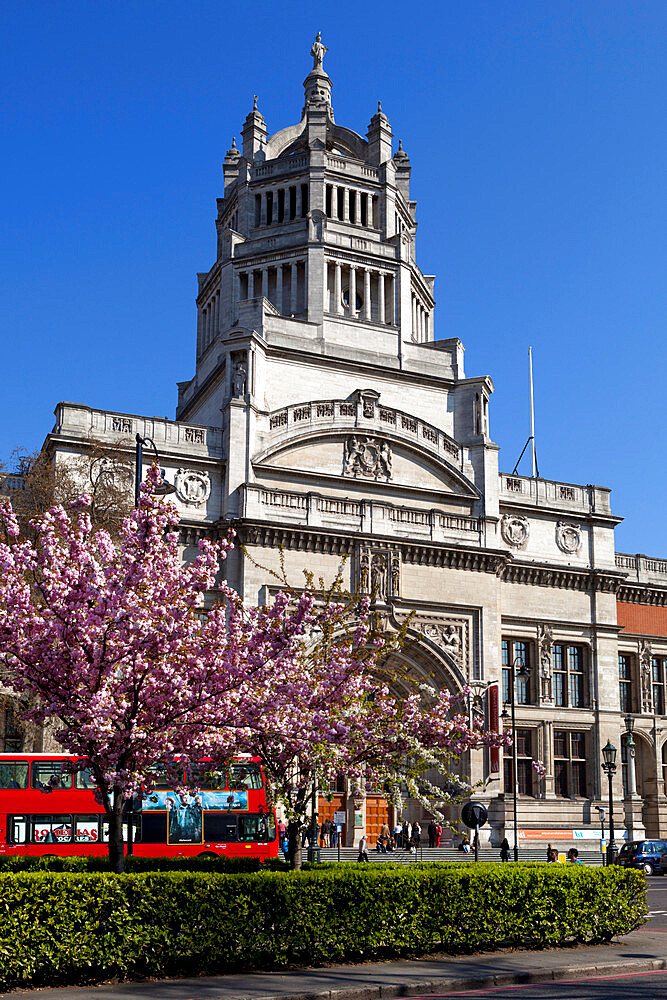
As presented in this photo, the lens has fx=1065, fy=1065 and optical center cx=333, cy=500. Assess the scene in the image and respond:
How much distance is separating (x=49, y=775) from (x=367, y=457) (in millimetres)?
22753

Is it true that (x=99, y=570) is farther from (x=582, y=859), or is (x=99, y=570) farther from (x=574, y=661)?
(x=574, y=661)

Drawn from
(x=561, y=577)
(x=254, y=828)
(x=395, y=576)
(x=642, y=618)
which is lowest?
(x=254, y=828)

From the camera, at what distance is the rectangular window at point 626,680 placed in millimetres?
56781

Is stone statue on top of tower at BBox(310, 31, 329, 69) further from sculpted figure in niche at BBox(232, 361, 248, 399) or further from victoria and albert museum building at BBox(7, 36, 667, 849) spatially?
sculpted figure in niche at BBox(232, 361, 248, 399)

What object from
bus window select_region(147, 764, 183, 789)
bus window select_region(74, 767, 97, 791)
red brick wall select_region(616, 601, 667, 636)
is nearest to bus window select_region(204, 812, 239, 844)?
bus window select_region(74, 767, 97, 791)

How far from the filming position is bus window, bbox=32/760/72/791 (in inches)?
1216

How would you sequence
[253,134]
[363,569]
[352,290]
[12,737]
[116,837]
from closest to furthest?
[116,837], [12,737], [363,569], [352,290], [253,134]

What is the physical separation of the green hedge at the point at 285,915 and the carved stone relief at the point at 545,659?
31116 mm

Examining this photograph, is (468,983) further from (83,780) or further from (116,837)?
A: (83,780)

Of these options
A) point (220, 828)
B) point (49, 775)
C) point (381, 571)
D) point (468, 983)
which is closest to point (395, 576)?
point (381, 571)

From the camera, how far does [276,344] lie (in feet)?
168

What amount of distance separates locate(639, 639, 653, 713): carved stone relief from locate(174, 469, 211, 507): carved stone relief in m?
26.5

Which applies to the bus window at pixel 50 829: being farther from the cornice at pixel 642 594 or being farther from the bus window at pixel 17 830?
the cornice at pixel 642 594

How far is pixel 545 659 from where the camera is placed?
52.2m
